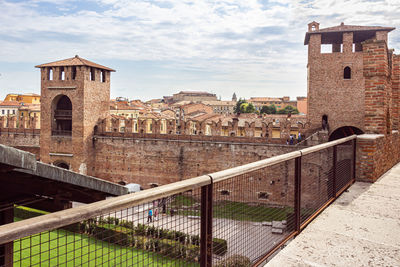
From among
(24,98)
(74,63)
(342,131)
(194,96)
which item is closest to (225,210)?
(342,131)

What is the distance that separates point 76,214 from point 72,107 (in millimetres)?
21525

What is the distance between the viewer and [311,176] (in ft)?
55.5

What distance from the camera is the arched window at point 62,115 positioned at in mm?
22312

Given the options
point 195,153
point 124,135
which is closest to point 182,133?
point 195,153

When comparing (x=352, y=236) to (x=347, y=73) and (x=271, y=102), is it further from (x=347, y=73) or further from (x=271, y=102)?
(x=271, y=102)

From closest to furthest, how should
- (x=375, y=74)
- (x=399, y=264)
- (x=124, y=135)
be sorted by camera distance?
(x=399, y=264)
(x=375, y=74)
(x=124, y=135)

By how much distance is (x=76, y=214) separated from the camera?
1.34 meters

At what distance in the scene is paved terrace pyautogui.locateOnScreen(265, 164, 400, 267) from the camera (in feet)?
8.89

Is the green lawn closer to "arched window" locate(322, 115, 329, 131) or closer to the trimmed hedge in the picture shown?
the trimmed hedge

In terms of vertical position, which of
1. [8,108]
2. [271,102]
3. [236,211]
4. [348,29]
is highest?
[271,102]

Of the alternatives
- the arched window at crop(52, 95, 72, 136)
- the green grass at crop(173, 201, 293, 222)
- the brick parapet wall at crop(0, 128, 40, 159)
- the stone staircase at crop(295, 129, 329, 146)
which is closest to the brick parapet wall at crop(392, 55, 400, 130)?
the green grass at crop(173, 201, 293, 222)

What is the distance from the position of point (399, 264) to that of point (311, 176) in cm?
1484

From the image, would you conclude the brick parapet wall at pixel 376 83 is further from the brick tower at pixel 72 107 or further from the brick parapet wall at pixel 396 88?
the brick tower at pixel 72 107

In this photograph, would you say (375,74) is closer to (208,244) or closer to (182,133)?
(208,244)
